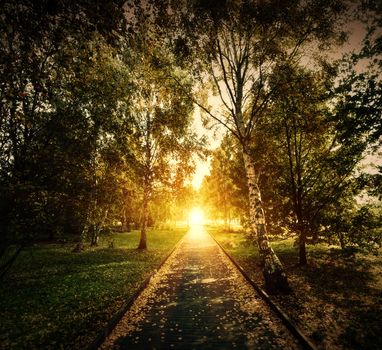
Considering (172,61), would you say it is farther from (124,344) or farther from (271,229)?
(124,344)

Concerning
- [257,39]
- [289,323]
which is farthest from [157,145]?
[289,323]

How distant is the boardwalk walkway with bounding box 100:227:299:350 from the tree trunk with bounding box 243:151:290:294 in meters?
0.83

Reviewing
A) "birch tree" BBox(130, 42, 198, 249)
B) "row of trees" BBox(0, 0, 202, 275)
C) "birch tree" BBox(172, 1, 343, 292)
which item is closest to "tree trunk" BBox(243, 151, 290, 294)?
"birch tree" BBox(172, 1, 343, 292)

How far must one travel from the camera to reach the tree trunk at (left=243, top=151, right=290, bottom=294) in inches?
384

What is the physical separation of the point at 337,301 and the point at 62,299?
30.6ft

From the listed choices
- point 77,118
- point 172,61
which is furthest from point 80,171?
point 172,61

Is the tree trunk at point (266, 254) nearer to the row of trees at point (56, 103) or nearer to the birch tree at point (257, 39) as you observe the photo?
the birch tree at point (257, 39)

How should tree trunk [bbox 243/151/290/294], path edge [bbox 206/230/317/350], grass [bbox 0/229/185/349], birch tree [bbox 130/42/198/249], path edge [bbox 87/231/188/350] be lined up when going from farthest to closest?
birch tree [bbox 130/42/198/249]
tree trunk [bbox 243/151/290/294]
grass [bbox 0/229/185/349]
path edge [bbox 87/231/188/350]
path edge [bbox 206/230/317/350]

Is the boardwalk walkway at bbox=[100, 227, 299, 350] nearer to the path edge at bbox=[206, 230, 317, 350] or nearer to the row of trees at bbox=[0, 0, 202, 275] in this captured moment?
the path edge at bbox=[206, 230, 317, 350]

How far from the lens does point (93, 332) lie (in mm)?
6516

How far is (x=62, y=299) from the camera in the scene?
9.51 metres

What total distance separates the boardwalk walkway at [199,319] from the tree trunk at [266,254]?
2.74 feet

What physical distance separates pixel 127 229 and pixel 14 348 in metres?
50.7

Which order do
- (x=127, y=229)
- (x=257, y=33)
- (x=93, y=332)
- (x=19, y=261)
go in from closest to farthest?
(x=93, y=332) → (x=257, y=33) → (x=19, y=261) → (x=127, y=229)
